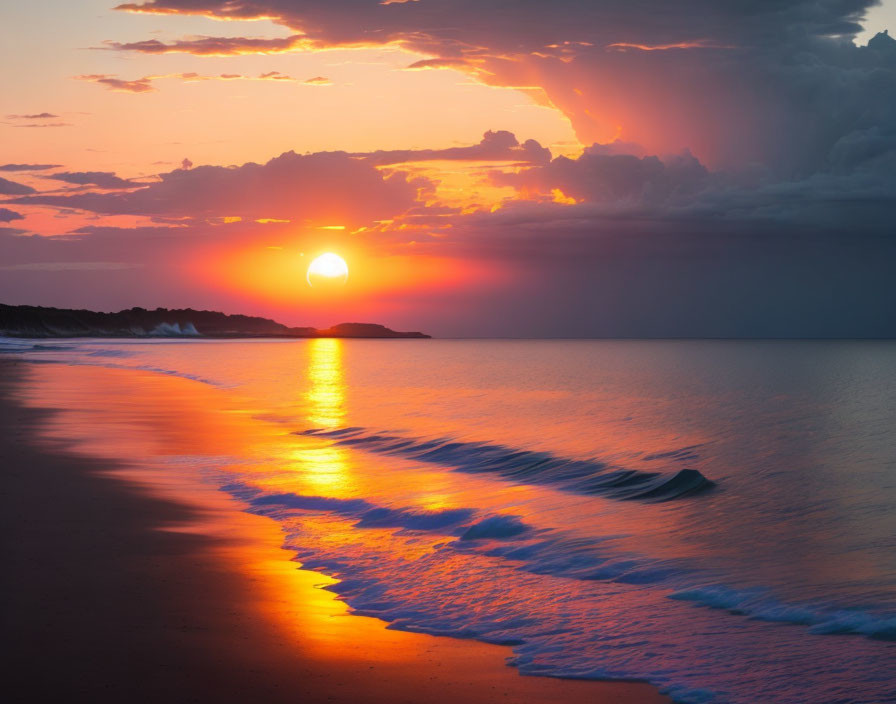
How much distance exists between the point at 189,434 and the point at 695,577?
1977 centimetres

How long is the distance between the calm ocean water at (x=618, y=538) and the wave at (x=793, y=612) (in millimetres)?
35

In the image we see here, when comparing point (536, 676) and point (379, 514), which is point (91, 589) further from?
point (379, 514)

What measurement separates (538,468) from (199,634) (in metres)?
15.7

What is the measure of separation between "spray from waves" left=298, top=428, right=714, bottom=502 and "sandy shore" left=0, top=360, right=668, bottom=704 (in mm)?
9067

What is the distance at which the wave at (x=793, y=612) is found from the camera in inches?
366

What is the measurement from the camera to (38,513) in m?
13.9

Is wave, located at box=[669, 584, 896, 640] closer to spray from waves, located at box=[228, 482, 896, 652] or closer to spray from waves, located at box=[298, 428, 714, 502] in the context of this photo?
spray from waves, located at box=[228, 482, 896, 652]

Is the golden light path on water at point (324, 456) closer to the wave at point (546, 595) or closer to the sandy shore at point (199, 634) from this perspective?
the wave at point (546, 595)

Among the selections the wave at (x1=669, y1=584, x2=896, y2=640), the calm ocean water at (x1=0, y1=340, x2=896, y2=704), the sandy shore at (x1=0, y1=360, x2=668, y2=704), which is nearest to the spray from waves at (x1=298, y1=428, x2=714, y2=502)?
the calm ocean water at (x1=0, y1=340, x2=896, y2=704)

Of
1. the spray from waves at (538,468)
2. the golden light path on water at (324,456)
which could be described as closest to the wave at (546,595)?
the golden light path on water at (324,456)

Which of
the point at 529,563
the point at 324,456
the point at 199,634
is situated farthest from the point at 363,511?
the point at 324,456

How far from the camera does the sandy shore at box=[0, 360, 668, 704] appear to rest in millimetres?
7129

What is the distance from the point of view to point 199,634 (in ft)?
27.6

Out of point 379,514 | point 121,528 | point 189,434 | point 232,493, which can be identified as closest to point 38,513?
point 121,528
